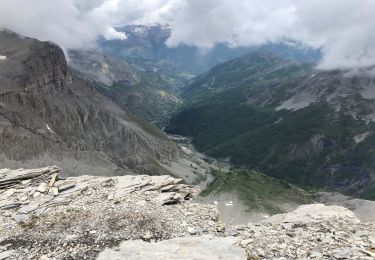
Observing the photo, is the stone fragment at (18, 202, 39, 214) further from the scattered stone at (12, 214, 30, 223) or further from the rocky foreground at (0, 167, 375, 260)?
the scattered stone at (12, 214, 30, 223)

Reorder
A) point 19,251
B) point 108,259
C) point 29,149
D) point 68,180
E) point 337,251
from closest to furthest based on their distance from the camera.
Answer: point 337,251
point 108,259
point 19,251
point 68,180
point 29,149

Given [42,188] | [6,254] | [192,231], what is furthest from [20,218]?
[192,231]

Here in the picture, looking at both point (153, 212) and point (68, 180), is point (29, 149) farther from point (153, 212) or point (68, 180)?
point (153, 212)

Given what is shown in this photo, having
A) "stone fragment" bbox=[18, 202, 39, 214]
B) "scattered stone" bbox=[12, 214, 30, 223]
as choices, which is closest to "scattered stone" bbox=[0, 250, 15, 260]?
"scattered stone" bbox=[12, 214, 30, 223]

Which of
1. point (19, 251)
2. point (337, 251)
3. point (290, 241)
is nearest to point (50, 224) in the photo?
point (19, 251)

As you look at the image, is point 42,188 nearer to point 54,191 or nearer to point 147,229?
point 54,191

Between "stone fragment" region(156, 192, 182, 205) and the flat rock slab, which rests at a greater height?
"stone fragment" region(156, 192, 182, 205)
